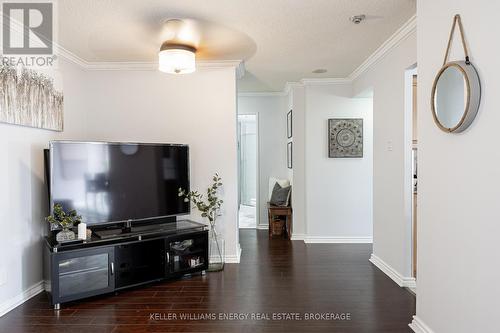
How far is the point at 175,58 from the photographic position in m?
3.08

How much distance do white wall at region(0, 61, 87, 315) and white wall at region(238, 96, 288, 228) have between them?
3442 millimetres

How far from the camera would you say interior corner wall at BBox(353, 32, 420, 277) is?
322 centimetres

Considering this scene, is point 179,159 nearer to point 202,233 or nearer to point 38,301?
point 202,233

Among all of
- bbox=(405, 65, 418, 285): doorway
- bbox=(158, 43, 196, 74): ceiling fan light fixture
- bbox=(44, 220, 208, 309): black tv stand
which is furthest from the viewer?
bbox=(405, 65, 418, 285): doorway

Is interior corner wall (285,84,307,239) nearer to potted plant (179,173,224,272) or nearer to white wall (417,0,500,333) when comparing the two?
potted plant (179,173,224,272)

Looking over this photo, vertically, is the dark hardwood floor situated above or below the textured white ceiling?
below

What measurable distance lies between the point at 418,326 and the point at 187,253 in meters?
2.23

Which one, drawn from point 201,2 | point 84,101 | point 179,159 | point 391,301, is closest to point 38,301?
point 179,159


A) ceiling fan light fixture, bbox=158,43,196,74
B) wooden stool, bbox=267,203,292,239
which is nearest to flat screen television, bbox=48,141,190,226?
ceiling fan light fixture, bbox=158,43,196,74

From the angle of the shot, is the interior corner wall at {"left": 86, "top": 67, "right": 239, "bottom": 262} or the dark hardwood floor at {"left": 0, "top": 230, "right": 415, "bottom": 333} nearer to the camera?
the dark hardwood floor at {"left": 0, "top": 230, "right": 415, "bottom": 333}

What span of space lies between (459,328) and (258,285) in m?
1.79

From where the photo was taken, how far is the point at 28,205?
9.86ft

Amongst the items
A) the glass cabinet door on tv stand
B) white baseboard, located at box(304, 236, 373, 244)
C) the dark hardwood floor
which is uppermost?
the glass cabinet door on tv stand

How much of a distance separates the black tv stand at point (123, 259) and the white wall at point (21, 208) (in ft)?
0.52
